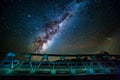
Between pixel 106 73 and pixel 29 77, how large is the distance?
6.49m

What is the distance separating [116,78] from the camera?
1666cm

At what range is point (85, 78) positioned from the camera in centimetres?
1606

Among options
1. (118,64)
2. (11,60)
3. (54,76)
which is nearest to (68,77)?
(54,76)

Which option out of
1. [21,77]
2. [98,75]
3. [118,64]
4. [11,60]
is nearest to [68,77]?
[98,75]

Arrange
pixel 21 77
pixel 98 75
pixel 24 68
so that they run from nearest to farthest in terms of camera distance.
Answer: pixel 21 77, pixel 98 75, pixel 24 68

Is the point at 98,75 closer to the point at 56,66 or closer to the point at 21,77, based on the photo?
the point at 56,66

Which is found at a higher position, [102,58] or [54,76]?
[102,58]

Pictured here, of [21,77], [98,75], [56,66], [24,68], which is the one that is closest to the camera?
[21,77]

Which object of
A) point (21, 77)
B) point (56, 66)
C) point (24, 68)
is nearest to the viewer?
point (21, 77)

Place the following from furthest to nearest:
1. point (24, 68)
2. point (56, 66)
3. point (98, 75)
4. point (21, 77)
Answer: point (56, 66) < point (24, 68) < point (98, 75) < point (21, 77)

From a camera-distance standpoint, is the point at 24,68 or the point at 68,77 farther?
the point at 24,68

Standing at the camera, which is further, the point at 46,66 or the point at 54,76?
the point at 46,66

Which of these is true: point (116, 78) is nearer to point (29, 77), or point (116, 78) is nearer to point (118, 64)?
point (118, 64)

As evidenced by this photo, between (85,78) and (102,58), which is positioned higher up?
(102,58)
